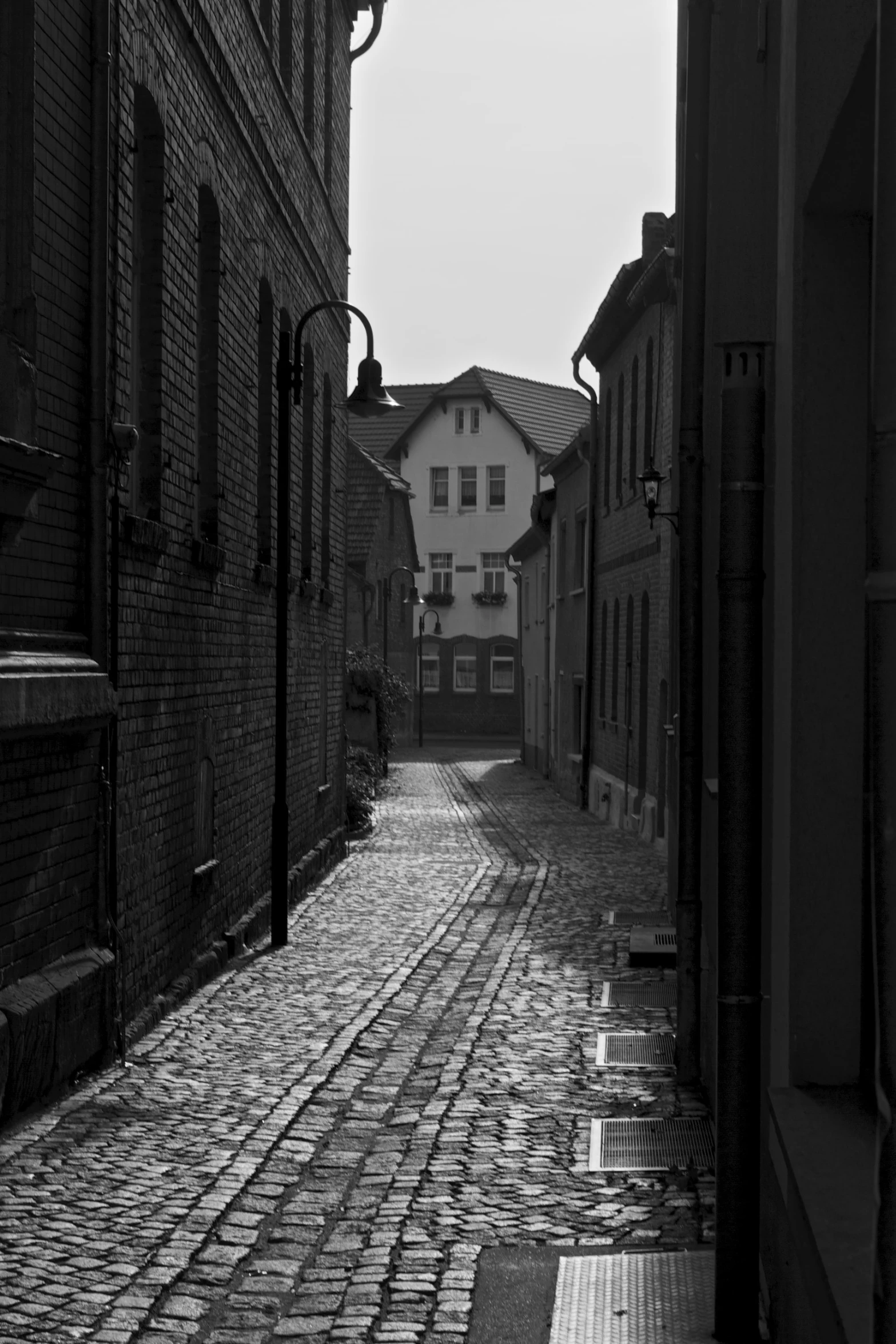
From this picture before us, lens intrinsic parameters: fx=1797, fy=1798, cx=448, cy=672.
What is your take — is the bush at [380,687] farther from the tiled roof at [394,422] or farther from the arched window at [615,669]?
the tiled roof at [394,422]

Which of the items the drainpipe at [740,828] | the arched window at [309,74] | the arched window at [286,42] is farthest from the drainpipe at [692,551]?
the arched window at [309,74]

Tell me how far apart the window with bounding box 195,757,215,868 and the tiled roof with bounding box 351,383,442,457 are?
178ft

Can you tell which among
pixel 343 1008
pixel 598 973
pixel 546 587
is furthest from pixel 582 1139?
pixel 546 587

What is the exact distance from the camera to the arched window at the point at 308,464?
53.8ft

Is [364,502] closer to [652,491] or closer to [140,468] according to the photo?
[652,491]

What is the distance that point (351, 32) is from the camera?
64.8ft

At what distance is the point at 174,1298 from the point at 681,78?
11.1 metres

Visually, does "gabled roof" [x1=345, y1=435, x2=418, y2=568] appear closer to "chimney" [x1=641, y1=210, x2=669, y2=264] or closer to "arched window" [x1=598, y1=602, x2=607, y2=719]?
"arched window" [x1=598, y1=602, x2=607, y2=719]

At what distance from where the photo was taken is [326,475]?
1834 centimetres

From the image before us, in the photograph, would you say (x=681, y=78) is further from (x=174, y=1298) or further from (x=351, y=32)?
(x=174, y=1298)

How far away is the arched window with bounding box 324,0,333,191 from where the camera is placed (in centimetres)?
1778

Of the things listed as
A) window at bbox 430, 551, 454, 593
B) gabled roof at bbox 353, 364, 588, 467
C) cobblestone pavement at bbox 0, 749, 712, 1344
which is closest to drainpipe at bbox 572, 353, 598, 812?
cobblestone pavement at bbox 0, 749, 712, 1344

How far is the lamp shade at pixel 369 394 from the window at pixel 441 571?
174 ft

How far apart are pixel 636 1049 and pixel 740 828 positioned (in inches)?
178
